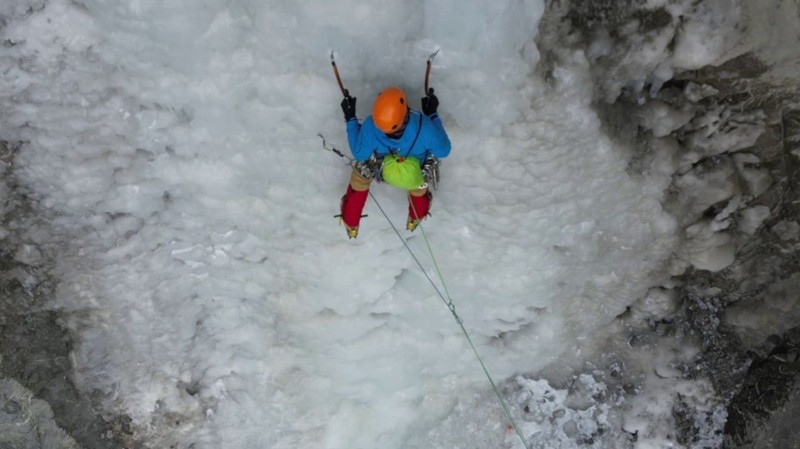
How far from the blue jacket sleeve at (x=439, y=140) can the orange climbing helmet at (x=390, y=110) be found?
10.6 inches

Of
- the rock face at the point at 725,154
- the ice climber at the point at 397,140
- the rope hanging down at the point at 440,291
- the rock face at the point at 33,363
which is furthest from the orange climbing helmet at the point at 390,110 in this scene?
the rock face at the point at 33,363

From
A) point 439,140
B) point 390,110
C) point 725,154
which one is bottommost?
point 439,140

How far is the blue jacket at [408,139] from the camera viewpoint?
357 cm

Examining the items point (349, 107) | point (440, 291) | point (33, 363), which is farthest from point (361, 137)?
point (33, 363)

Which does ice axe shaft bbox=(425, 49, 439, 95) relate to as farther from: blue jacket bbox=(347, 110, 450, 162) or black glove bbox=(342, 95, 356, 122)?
black glove bbox=(342, 95, 356, 122)

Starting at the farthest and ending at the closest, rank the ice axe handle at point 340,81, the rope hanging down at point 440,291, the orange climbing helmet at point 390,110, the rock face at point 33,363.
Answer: the rock face at point 33,363 → the rope hanging down at point 440,291 → the ice axe handle at point 340,81 → the orange climbing helmet at point 390,110

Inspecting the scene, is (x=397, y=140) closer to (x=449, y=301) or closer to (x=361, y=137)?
(x=361, y=137)

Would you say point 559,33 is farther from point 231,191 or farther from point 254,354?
point 254,354

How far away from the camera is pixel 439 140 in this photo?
12.0ft

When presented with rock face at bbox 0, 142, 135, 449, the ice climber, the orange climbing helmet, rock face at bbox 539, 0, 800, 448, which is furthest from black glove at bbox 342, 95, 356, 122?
rock face at bbox 0, 142, 135, 449

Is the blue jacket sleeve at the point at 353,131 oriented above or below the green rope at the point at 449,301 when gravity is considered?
above

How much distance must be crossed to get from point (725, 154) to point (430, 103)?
76.9 inches

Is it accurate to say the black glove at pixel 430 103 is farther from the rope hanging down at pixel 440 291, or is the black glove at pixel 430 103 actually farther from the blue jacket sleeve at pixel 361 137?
the rope hanging down at pixel 440 291

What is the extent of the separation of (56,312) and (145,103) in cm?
188
